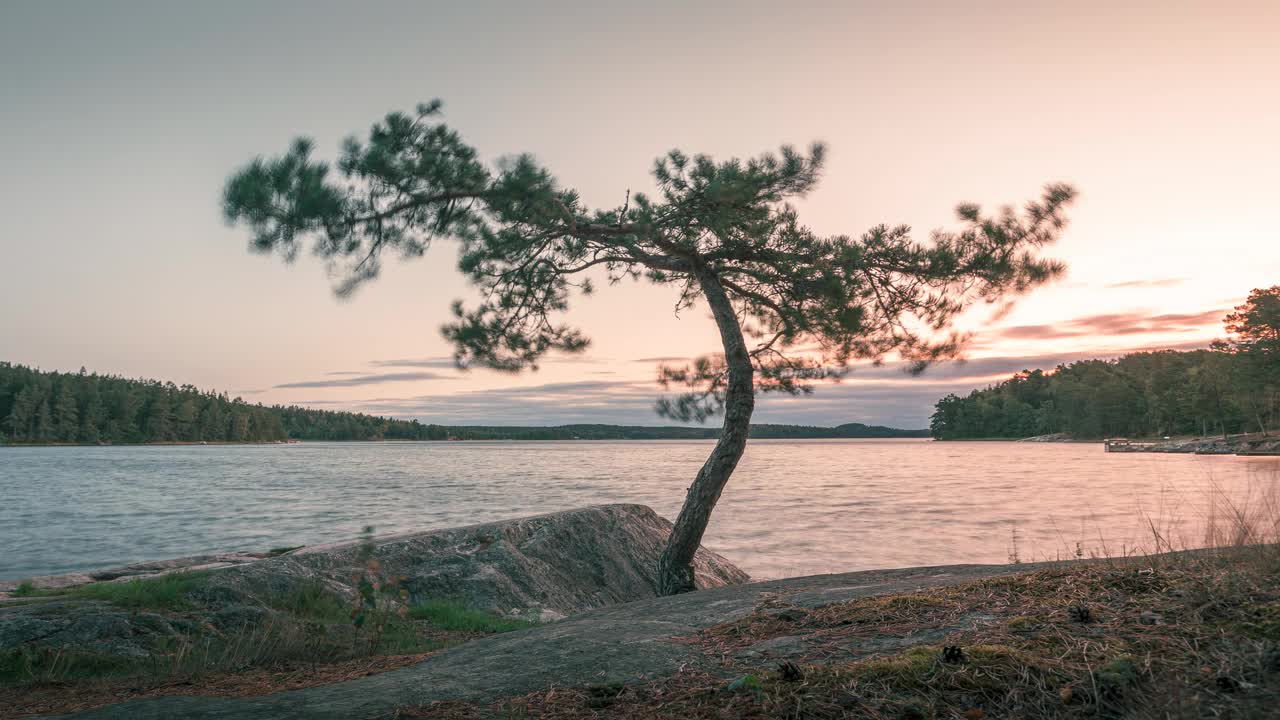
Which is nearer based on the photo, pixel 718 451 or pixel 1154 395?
pixel 718 451

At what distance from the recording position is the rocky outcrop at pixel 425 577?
612cm

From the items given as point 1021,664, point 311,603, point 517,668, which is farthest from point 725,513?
point 1021,664

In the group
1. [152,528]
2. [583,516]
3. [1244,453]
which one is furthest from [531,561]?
[1244,453]

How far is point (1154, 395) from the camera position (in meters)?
107

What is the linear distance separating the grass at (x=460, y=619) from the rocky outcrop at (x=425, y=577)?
18.2 inches

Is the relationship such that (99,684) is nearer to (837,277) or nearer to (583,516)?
(583,516)

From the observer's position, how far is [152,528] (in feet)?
74.2

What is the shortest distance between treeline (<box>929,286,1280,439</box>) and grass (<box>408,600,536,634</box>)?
32.6 meters

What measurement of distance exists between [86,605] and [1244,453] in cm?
9166

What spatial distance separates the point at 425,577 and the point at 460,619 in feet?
5.70

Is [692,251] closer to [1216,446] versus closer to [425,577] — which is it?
[425,577]

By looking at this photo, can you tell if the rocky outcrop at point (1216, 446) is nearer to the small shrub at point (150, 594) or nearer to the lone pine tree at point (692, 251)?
the lone pine tree at point (692, 251)

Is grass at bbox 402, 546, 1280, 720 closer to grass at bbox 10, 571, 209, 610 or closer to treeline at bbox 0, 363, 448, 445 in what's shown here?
grass at bbox 10, 571, 209, 610

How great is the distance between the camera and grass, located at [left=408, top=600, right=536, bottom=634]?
7828 millimetres
